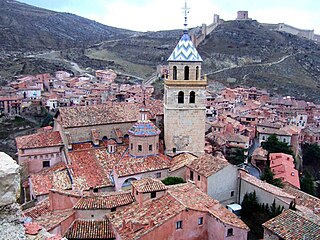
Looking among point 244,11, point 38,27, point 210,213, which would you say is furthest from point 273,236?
point 38,27

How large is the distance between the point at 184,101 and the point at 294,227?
10935 mm

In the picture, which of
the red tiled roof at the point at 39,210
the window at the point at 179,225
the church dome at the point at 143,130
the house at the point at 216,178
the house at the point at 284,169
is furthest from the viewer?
the house at the point at 284,169

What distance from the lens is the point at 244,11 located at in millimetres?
117688

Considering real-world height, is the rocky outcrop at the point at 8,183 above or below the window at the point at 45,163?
above

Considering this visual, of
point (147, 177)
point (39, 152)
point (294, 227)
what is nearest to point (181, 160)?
point (147, 177)

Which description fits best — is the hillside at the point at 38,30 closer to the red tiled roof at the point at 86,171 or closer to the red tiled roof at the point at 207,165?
the red tiled roof at the point at 86,171

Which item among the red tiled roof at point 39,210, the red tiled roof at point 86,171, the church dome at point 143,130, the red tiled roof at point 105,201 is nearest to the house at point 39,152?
the red tiled roof at point 86,171

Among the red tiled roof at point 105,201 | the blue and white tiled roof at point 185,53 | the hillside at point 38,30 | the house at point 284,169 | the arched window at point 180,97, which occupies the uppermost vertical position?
the hillside at point 38,30

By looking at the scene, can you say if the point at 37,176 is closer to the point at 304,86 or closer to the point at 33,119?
the point at 33,119

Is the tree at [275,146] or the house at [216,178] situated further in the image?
the tree at [275,146]

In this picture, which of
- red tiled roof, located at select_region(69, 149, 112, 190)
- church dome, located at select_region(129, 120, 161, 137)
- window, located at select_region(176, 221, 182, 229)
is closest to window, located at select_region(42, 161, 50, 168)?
red tiled roof, located at select_region(69, 149, 112, 190)

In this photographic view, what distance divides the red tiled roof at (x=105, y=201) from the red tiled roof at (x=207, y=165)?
4.15 m

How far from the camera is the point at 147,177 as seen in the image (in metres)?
21.5

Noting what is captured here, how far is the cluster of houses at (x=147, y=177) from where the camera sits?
15.6 m
